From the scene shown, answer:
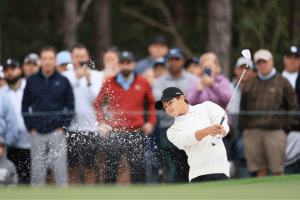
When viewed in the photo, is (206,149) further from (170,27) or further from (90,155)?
(170,27)

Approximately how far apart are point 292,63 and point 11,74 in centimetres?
434

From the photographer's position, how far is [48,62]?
226 inches

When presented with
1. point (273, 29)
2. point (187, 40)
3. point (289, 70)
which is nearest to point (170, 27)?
point (187, 40)

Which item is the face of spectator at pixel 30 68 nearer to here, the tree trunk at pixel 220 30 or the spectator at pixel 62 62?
the spectator at pixel 62 62

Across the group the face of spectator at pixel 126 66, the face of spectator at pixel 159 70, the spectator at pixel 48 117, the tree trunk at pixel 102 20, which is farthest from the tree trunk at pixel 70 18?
the face of spectator at pixel 126 66

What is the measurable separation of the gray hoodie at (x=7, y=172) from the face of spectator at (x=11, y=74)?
8.26 feet

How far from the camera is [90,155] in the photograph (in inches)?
171

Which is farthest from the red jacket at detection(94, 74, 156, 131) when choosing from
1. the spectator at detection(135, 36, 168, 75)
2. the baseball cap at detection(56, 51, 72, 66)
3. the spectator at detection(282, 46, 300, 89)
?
the spectator at detection(282, 46, 300, 89)

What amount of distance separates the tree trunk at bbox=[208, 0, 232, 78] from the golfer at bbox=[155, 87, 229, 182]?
8.11m

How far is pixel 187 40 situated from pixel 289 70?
46.6 ft

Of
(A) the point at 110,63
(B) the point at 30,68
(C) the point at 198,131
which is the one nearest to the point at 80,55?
(A) the point at 110,63

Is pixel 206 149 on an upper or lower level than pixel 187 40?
lower

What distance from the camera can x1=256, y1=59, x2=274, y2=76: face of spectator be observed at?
17.1 feet

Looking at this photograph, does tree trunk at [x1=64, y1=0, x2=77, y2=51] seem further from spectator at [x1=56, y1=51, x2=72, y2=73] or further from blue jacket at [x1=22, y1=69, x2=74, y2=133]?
blue jacket at [x1=22, y1=69, x2=74, y2=133]
